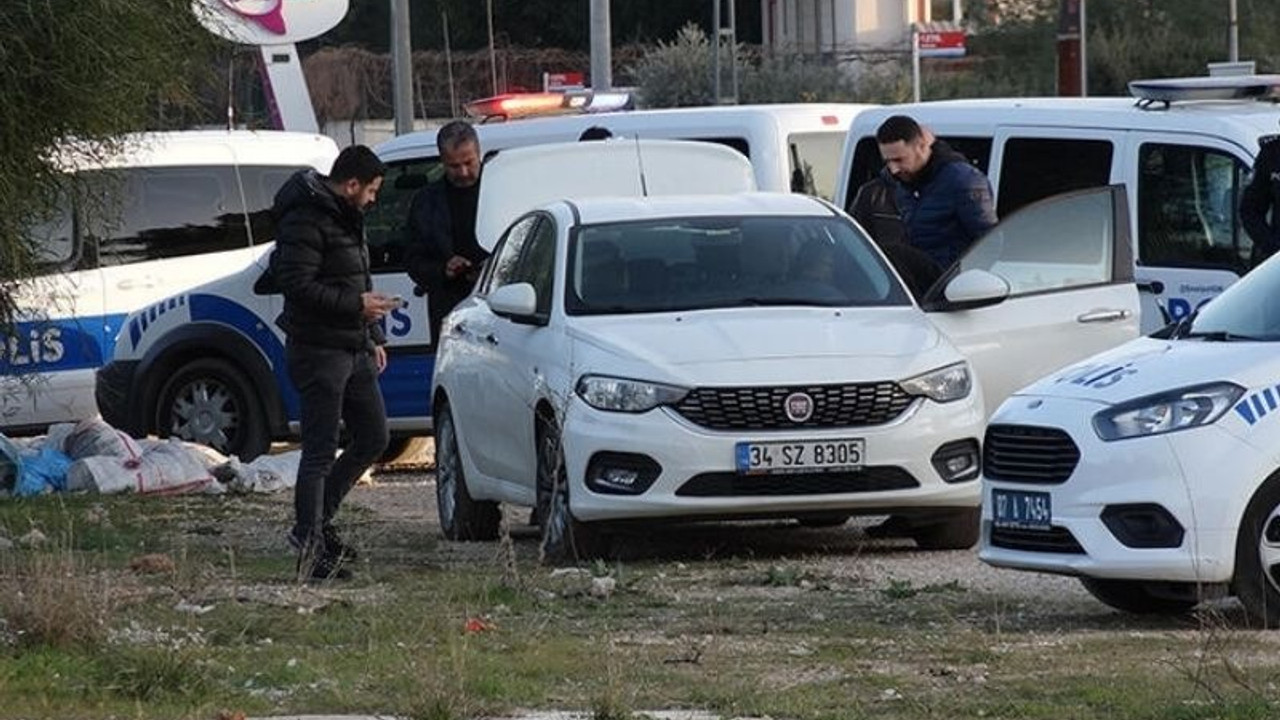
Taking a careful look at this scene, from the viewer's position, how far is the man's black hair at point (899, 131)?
14.3 meters

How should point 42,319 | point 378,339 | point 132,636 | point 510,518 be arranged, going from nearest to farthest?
point 132,636 → point 378,339 → point 510,518 → point 42,319

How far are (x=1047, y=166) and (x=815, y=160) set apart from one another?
235 cm

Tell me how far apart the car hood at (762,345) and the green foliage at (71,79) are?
2492mm

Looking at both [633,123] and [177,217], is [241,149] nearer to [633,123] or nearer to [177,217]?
[177,217]

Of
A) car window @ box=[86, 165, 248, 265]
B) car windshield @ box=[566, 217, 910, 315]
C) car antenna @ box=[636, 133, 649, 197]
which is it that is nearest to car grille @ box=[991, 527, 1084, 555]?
car windshield @ box=[566, 217, 910, 315]

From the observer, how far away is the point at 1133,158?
1562 centimetres

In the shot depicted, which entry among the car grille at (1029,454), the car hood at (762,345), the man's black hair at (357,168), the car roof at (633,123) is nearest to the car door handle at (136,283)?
the car roof at (633,123)

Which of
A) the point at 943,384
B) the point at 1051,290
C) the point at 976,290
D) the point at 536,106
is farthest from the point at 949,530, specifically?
the point at 536,106

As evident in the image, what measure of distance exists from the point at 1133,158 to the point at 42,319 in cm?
645

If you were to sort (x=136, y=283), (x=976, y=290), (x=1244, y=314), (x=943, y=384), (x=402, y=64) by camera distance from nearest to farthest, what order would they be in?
(x=1244, y=314) < (x=943, y=384) < (x=976, y=290) < (x=136, y=283) < (x=402, y=64)

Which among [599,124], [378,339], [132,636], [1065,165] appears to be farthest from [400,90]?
[132,636]

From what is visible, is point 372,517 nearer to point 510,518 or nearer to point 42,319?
point 510,518

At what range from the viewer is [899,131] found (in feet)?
47.0

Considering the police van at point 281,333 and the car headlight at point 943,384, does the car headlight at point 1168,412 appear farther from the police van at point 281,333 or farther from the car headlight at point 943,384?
the police van at point 281,333
